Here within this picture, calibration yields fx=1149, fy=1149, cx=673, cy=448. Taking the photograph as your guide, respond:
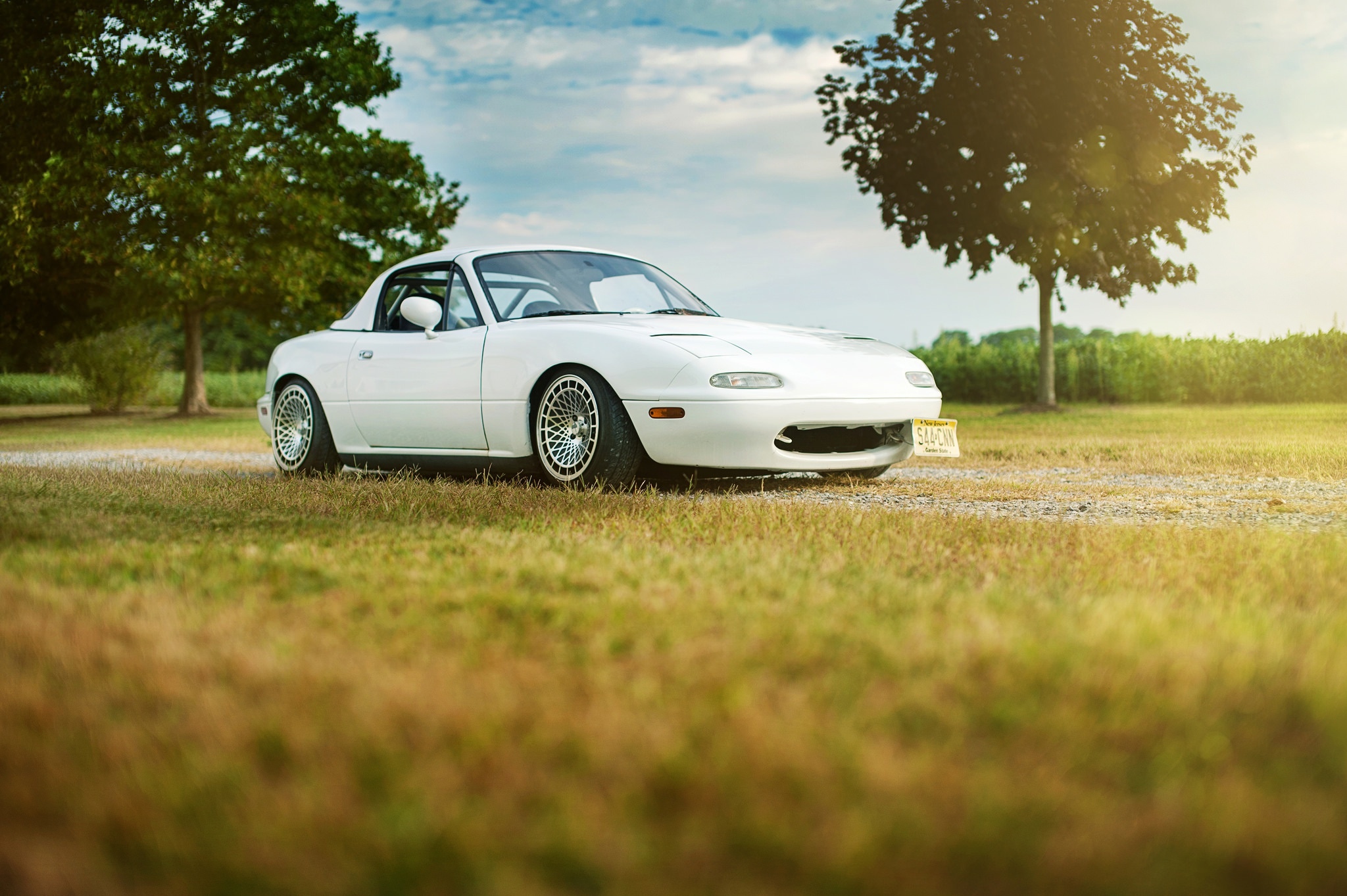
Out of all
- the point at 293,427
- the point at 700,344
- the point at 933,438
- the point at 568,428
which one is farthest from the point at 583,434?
the point at 293,427

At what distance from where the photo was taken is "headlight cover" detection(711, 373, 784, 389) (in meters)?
6.09

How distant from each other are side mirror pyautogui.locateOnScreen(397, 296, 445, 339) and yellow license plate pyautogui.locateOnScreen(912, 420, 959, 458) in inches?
119

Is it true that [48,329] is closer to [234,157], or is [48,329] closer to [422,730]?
[234,157]

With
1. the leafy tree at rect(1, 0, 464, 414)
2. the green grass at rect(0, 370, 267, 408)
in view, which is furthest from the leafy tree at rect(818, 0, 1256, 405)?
the green grass at rect(0, 370, 267, 408)

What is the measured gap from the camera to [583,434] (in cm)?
639

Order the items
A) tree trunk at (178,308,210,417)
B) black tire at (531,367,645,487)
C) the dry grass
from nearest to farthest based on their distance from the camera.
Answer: the dry grass → black tire at (531,367,645,487) → tree trunk at (178,308,210,417)

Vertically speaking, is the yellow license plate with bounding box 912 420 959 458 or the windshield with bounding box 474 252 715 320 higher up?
the windshield with bounding box 474 252 715 320

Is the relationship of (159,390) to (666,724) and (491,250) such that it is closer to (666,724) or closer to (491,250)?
(491,250)

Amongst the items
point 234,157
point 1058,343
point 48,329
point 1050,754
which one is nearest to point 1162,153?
point 1058,343

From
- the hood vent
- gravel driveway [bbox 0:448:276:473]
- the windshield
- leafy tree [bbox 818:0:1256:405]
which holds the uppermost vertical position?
leafy tree [bbox 818:0:1256:405]

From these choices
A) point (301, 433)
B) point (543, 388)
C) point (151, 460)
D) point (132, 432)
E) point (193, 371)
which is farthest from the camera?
point (193, 371)

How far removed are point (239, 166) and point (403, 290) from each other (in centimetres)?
1674

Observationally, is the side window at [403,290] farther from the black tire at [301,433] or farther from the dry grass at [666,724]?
the dry grass at [666,724]

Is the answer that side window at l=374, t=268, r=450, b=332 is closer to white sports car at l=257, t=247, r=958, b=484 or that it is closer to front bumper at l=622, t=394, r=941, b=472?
white sports car at l=257, t=247, r=958, b=484
